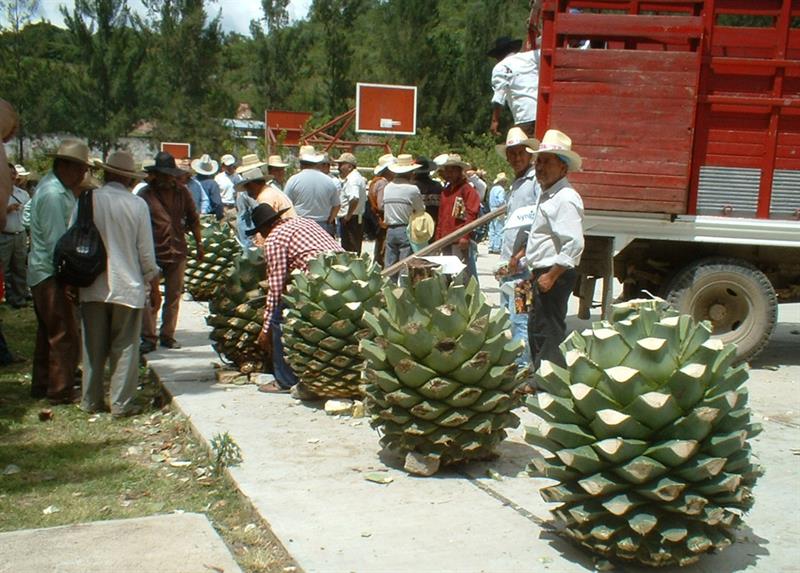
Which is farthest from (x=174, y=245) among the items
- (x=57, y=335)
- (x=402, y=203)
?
(x=402, y=203)

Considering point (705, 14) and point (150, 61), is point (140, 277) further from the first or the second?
point (150, 61)

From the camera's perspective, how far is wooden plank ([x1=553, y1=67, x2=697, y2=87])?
7.99m

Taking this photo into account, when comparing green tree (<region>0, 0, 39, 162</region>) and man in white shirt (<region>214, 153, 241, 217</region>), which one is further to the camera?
green tree (<region>0, 0, 39, 162</region>)

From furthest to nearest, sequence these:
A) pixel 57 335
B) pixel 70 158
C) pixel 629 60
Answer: pixel 629 60 < pixel 57 335 < pixel 70 158

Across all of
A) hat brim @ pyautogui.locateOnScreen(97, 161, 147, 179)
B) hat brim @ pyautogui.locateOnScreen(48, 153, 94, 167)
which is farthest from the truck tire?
hat brim @ pyautogui.locateOnScreen(48, 153, 94, 167)

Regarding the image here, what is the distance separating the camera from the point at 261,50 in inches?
2680

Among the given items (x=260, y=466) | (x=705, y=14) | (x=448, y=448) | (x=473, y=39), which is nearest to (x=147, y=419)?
(x=260, y=466)

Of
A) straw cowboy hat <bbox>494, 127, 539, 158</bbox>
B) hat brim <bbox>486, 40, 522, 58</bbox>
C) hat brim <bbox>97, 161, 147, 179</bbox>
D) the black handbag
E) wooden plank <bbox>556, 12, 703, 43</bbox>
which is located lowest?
the black handbag

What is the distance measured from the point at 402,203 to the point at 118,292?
4.91m

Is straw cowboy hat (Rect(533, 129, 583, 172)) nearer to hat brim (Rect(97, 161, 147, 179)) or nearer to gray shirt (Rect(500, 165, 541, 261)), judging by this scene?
gray shirt (Rect(500, 165, 541, 261))

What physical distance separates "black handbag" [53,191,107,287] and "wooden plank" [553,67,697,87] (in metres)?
4.05

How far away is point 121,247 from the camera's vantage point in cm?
675

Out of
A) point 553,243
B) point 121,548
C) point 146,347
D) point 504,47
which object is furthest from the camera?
point 504,47

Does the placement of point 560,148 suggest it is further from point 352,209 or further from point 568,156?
point 352,209
